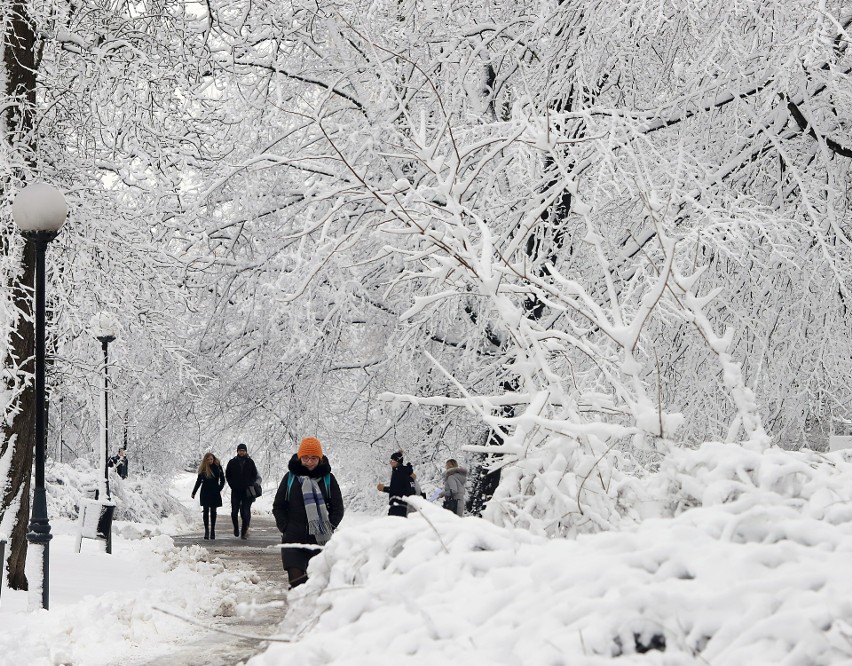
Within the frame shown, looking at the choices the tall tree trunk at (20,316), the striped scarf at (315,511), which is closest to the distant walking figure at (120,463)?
the tall tree trunk at (20,316)

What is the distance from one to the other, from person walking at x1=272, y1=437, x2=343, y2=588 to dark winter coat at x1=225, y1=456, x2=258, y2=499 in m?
9.68

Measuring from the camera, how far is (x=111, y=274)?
11.6 meters

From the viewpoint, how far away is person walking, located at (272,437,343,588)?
8992mm

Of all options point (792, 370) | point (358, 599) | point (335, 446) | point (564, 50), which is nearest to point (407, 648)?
point (358, 599)

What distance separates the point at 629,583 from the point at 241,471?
16.0 metres

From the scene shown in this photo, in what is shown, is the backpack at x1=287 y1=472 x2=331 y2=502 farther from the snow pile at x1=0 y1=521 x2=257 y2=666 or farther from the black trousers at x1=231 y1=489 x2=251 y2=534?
the black trousers at x1=231 y1=489 x2=251 y2=534

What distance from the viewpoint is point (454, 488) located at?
14.7 meters

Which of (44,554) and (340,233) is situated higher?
(340,233)

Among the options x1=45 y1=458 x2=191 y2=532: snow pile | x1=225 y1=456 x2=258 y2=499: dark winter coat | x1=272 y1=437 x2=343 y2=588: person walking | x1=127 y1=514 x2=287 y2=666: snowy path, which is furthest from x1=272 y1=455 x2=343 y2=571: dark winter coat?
x1=45 y1=458 x2=191 y2=532: snow pile

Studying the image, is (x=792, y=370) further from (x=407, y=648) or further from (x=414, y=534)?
(x=407, y=648)

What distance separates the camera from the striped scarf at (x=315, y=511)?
9.00 meters

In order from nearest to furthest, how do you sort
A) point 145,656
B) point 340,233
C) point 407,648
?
point 407,648, point 145,656, point 340,233

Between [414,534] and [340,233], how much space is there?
887cm

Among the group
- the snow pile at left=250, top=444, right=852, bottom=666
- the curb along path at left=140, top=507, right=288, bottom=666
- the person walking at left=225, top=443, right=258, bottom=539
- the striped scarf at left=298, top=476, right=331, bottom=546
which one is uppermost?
the person walking at left=225, top=443, right=258, bottom=539
